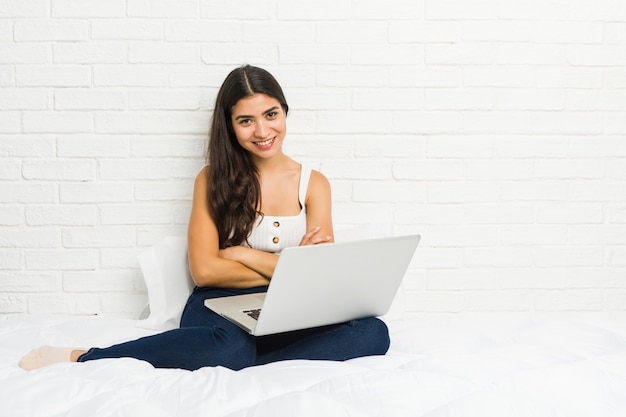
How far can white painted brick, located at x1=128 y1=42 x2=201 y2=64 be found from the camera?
92.8 inches

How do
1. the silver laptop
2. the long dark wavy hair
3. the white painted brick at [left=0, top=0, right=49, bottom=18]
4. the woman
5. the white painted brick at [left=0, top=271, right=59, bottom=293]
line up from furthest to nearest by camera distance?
the white painted brick at [left=0, top=271, right=59, bottom=293] → the white painted brick at [left=0, top=0, right=49, bottom=18] → the long dark wavy hair → the woman → the silver laptop

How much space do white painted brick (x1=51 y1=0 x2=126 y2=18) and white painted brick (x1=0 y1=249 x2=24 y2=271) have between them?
0.86m

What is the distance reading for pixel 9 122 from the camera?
237 centimetres

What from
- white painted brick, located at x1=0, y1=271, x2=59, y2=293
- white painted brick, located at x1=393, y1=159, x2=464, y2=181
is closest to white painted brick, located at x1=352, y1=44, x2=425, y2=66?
white painted brick, located at x1=393, y1=159, x2=464, y2=181

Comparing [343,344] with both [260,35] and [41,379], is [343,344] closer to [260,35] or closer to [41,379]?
[41,379]

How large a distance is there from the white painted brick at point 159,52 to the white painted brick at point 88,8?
0.13m

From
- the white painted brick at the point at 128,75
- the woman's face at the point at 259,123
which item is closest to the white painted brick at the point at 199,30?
the white painted brick at the point at 128,75

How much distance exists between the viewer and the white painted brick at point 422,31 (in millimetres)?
2383

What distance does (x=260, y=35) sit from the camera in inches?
93.0

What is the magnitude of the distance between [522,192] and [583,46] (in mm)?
575

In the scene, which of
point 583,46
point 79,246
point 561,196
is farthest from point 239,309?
point 583,46

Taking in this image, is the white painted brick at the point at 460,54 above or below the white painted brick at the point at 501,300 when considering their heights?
above

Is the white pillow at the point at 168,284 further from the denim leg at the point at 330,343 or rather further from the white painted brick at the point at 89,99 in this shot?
the white painted brick at the point at 89,99

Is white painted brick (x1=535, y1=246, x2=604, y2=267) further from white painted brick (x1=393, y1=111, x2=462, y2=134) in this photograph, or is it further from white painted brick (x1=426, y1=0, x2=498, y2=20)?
white painted brick (x1=426, y1=0, x2=498, y2=20)
